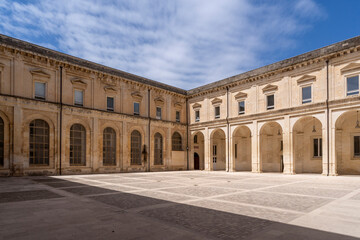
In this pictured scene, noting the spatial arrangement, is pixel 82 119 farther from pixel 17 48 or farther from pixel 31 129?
pixel 17 48

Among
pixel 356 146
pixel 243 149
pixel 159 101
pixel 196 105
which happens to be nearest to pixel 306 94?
pixel 356 146

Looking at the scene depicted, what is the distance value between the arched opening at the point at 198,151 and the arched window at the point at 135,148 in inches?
383

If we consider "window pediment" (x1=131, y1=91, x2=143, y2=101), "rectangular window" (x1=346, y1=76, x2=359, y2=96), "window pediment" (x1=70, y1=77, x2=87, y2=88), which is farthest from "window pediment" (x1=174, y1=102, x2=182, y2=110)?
"rectangular window" (x1=346, y1=76, x2=359, y2=96)

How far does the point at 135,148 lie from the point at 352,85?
2305cm

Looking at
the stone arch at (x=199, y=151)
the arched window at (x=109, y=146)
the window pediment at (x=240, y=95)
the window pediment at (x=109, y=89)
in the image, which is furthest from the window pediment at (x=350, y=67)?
the arched window at (x=109, y=146)

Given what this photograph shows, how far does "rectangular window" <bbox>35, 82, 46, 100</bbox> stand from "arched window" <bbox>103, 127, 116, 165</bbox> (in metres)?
7.20

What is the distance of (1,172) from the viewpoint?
20828 mm

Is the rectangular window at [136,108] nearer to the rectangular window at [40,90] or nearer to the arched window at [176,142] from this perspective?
the arched window at [176,142]

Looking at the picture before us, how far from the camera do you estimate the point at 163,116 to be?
34594 millimetres

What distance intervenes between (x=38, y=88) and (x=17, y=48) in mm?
3771

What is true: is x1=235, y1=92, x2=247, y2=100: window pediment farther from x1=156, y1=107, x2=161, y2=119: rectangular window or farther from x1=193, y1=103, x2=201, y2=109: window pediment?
x1=156, y1=107, x2=161, y2=119: rectangular window

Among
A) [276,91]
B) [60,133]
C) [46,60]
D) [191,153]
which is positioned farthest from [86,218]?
[191,153]

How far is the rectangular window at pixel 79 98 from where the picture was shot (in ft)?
87.0

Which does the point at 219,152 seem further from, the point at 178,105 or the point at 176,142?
the point at 178,105
